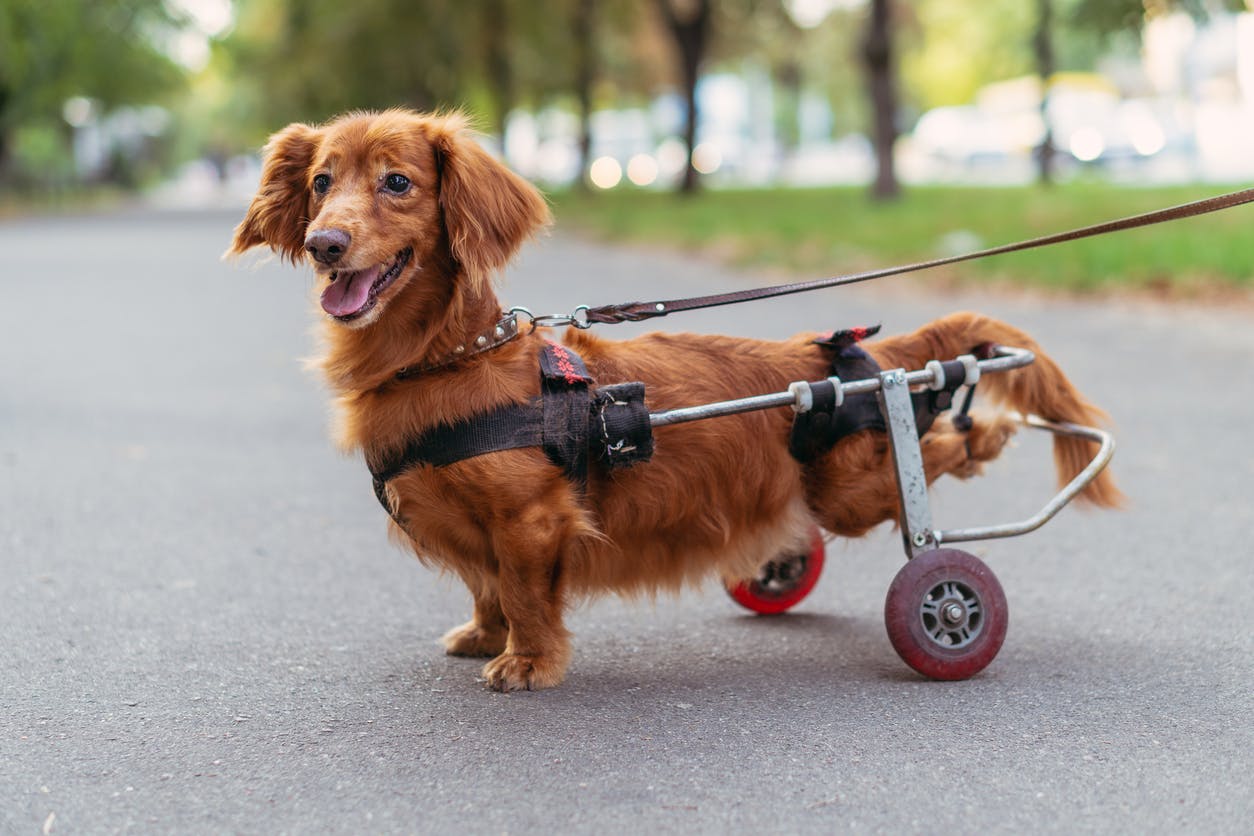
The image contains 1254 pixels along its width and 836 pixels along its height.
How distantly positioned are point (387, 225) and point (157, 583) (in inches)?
84.1

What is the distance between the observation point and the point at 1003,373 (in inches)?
177

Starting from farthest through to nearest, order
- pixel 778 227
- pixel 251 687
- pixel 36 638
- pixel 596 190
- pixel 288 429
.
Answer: pixel 596 190 < pixel 778 227 < pixel 288 429 < pixel 36 638 < pixel 251 687

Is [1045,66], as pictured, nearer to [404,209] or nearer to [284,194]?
[284,194]

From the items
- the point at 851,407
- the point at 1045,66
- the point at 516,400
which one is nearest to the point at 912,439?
the point at 851,407

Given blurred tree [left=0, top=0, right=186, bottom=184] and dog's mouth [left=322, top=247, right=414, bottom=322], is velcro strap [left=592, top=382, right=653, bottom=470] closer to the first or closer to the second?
dog's mouth [left=322, top=247, right=414, bottom=322]

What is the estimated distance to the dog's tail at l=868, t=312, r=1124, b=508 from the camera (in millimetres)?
4445

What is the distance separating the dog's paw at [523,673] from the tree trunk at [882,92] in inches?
769

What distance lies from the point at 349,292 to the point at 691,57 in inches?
1166

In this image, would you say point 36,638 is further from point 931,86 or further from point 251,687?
point 931,86


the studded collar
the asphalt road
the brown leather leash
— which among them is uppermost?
the brown leather leash

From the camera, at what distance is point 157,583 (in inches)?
210

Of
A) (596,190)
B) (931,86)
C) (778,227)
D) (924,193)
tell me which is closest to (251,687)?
(778,227)

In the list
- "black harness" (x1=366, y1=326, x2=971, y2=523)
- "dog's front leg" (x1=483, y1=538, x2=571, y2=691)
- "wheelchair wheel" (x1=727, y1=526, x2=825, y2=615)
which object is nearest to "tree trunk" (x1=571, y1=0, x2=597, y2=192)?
"wheelchair wheel" (x1=727, y1=526, x2=825, y2=615)

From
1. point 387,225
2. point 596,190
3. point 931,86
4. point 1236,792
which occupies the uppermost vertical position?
point 931,86
